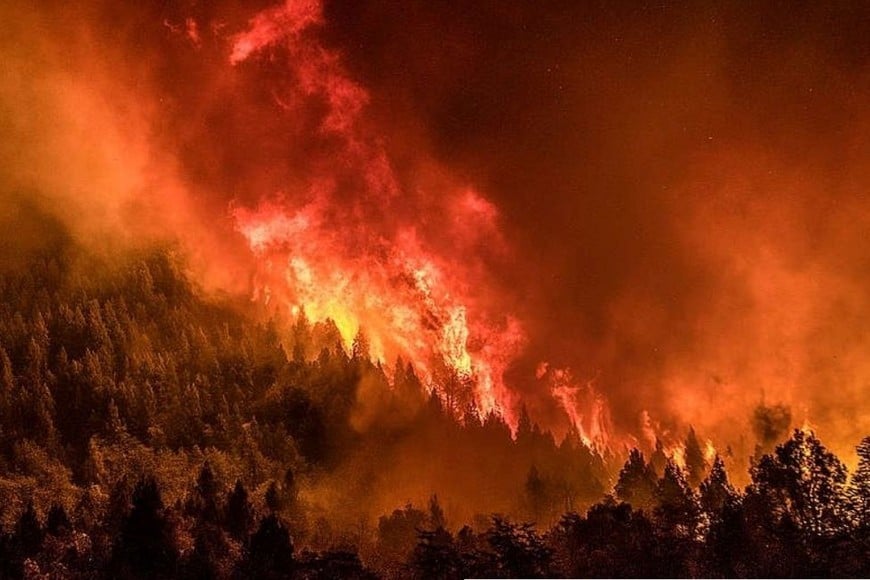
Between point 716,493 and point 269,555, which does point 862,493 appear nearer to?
point 716,493

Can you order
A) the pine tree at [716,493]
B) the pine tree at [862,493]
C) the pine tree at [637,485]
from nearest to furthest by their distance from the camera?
the pine tree at [862,493] < the pine tree at [716,493] < the pine tree at [637,485]

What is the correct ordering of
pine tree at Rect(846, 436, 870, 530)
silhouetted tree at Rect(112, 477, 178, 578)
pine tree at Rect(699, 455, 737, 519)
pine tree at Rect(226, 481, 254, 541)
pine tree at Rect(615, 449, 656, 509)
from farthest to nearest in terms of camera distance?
pine tree at Rect(615, 449, 656, 509) < pine tree at Rect(226, 481, 254, 541) < pine tree at Rect(699, 455, 737, 519) < pine tree at Rect(846, 436, 870, 530) < silhouetted tree at Rect(112, 477, 178, 578)

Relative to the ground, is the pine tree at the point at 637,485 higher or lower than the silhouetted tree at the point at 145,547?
higher

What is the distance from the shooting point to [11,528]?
146 m

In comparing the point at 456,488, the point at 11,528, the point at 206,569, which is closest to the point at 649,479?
the point at 456,488

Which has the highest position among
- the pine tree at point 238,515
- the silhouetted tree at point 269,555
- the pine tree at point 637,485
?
the pine tree at point 637,485

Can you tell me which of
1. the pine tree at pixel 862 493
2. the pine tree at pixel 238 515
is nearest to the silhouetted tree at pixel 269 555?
the pine tree at pixel 238 515

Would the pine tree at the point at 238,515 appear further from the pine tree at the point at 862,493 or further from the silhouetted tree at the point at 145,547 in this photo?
the pine tree at the point at 862,493

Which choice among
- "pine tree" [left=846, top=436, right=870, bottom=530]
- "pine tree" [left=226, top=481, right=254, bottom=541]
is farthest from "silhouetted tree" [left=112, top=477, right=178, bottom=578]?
"pine tree" [left=846, top=436, right=870, bottom=530]

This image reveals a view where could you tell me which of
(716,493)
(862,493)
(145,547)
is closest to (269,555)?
(145,547)

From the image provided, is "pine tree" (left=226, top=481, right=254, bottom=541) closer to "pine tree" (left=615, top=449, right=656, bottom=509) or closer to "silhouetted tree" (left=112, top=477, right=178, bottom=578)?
"silhouetted tree" (left=112, top=477, right=178, bottom=578)

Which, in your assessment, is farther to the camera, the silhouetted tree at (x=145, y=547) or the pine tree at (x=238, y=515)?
the pine tree at (x=238, y=515)

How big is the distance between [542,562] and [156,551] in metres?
42.6

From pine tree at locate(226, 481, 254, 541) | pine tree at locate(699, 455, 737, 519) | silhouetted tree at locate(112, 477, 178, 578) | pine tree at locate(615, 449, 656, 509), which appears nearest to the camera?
silhouetted tree at locate(112, 477, 178, 578)
